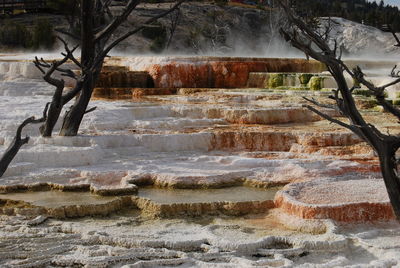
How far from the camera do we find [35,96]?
1126 cm

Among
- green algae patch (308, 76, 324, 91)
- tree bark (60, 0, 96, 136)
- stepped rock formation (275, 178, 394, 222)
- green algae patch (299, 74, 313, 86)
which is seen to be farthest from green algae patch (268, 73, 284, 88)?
stepped rock formation (275, 178, 394, 222)

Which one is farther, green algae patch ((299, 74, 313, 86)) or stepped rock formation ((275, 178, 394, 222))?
green algae patch ((299, 74, 313, 86))

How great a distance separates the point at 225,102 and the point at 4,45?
700 inches

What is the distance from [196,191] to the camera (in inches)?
232

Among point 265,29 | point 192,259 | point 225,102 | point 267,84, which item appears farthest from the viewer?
point 265,29

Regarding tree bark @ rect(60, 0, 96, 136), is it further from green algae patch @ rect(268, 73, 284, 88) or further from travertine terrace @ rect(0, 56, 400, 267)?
green algae patch @ rect(268, 73, 284, 88)

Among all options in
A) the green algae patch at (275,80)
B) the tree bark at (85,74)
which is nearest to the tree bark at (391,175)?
the tree bark at (85,74)

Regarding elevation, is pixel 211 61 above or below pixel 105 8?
below

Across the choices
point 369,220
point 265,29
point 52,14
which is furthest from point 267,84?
point 265,29

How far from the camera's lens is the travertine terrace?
4254mm

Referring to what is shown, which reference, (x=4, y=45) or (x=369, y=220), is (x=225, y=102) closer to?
(x=369, y=220)

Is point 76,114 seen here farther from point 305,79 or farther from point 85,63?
point 305,79

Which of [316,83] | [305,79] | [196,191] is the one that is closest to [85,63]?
[196,191]

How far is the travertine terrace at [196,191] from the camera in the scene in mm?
4254
